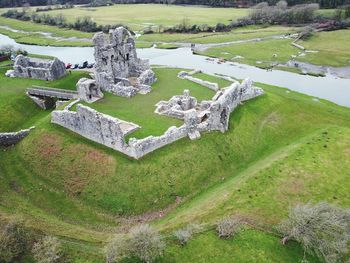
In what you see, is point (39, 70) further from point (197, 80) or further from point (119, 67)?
point (197, 80)

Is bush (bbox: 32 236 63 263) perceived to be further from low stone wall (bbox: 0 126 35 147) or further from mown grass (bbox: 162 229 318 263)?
low stone wall (bbox: 0 126 35 147)

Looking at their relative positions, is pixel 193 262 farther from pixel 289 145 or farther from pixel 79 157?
→ pixel 289 145

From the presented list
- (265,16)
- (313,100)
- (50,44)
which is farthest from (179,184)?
(265,16)

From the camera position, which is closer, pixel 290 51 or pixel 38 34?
pixel 290 51

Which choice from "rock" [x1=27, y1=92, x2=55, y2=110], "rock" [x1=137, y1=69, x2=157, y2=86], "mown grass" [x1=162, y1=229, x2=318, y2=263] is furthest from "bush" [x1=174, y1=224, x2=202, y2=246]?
"rock" [x1=27, y1=92, x2=55, y2=110]

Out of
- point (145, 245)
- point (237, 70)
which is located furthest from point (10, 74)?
point (145, 245)

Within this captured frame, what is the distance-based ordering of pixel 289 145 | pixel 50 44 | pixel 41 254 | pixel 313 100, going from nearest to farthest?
1. pixel 41 254
2. pixel 289 145
3. pixel 313 100
4. pixel 50 44

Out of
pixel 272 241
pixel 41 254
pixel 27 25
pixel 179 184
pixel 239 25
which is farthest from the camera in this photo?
pixel 27 25
